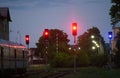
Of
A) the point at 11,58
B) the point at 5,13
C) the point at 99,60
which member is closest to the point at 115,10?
the point at 11,58

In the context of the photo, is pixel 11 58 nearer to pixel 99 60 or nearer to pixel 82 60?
pixel 99 60

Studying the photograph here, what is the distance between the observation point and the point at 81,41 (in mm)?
148375

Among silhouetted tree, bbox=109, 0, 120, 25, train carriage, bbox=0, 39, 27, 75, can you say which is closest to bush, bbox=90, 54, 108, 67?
train carriage, bbox=0, 39, 27, 75

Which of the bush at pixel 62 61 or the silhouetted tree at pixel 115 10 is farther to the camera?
the bush at pixel 62 61

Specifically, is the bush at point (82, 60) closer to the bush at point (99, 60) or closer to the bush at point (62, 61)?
the bush at point (99, 60)

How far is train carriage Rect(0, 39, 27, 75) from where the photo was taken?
36625 millimetres

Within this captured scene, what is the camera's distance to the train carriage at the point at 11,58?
36.6 m

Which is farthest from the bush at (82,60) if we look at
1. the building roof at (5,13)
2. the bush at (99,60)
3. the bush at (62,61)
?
the building roof at (5,13)

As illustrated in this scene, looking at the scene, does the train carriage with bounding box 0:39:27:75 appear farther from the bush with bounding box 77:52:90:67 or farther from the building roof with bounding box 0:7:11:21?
the building roof with bounding box 0:7:11:21

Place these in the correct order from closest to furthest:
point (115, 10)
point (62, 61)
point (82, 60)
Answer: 1. point (115, 10)
2. point (82, 60)
3. point (62, 61)

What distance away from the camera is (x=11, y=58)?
4078 cm

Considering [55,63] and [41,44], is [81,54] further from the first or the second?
[41,44]

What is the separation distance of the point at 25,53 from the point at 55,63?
35.4 metres

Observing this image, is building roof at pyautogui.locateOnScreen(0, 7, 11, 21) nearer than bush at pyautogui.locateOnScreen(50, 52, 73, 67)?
No
